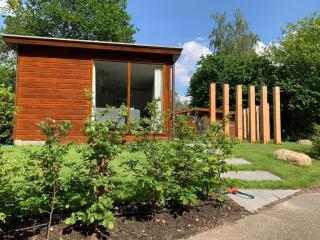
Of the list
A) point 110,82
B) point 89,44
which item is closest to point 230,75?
point 110,82

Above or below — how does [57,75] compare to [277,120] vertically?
above

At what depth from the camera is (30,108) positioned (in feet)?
33.1

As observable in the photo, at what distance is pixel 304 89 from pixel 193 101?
6.75m

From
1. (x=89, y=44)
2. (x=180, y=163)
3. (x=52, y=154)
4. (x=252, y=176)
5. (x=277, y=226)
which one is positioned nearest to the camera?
(x=52, y=154)

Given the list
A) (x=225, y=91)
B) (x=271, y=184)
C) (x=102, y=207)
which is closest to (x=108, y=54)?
(x=225, y=91)

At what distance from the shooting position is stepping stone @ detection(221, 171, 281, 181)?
246 inches

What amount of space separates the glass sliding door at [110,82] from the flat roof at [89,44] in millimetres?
723

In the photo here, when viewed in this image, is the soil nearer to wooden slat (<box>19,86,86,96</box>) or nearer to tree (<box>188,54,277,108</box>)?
wooden slat (<box>19,86,86,96</box>)

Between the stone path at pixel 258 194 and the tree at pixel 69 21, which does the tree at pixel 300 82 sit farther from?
the tree at pixel 69 21

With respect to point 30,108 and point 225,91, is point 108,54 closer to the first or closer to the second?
point 30,108

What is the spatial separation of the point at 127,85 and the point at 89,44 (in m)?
2.04

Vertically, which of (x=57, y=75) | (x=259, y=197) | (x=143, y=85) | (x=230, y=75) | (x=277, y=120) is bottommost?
(x=259, y=197)

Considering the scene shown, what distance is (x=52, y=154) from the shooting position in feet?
10.4

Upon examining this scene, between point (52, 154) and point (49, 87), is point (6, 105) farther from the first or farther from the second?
point (49, 87)
